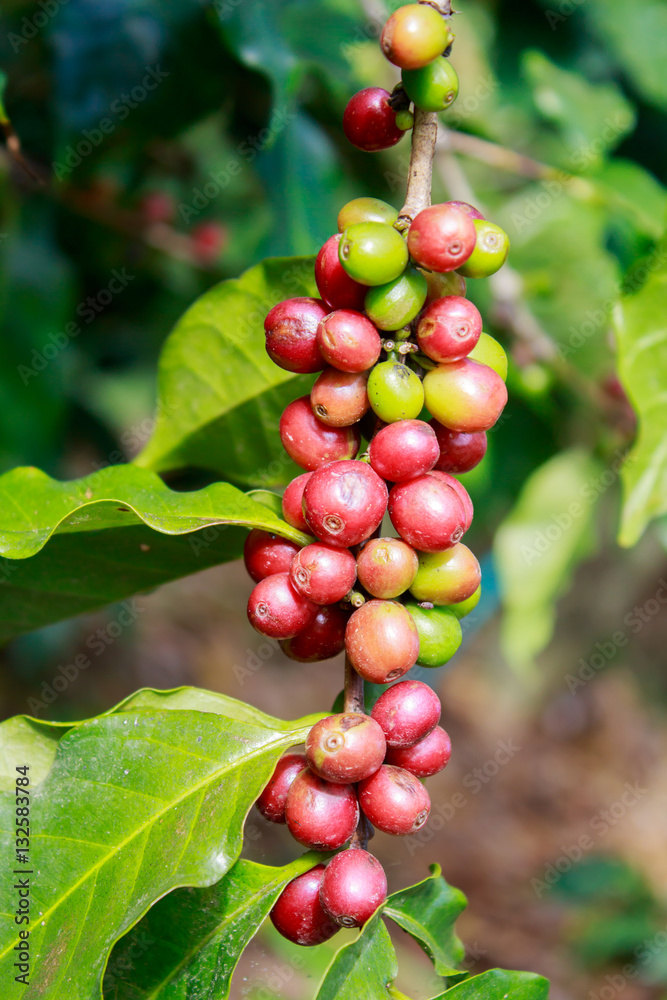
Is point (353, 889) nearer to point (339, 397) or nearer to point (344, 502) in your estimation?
point (344, 502)

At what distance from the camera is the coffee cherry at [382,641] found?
85cm

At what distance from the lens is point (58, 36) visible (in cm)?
170

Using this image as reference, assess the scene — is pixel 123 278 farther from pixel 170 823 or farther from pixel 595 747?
pixel 595 747

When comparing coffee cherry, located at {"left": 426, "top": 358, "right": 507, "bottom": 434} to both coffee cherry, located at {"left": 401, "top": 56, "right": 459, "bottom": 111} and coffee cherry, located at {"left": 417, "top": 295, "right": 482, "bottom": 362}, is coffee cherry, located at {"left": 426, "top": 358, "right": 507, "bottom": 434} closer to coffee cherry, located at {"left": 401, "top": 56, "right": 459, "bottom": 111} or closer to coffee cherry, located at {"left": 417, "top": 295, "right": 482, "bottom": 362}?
coffee cherry, located at {"left": 417, "top": 295, "right": 482, "bottom": 362}

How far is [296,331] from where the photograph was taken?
0.92 m

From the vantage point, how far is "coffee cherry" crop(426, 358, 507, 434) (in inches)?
34.8

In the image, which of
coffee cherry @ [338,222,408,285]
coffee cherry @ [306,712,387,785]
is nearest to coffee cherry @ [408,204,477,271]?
coffee cherry @ [338,222,408,285]

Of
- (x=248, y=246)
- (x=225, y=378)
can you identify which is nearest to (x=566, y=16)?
(x=248, y=246)

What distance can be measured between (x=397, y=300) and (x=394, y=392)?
10 cm

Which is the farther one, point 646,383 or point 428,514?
point 646,383

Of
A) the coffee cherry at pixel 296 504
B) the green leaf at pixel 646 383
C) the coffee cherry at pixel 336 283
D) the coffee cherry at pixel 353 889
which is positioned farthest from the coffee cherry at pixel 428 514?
the green leaf at pixel 646 383

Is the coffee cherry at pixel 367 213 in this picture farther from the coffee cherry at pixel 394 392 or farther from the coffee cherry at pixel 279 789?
the coffee cherry at pixel 279 789

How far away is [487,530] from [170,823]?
7.47 ft

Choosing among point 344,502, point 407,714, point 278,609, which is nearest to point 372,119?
point 344,502
